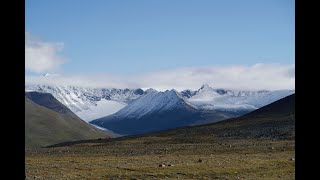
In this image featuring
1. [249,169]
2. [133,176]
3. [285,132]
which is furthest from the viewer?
[285,132]

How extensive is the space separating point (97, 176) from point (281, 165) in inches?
579

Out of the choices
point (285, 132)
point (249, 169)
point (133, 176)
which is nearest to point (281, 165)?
point (249, 169)
